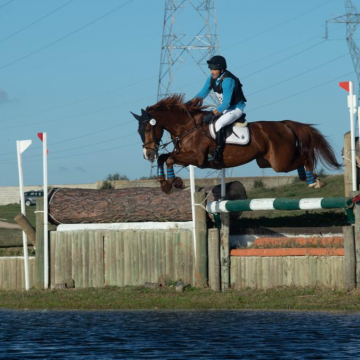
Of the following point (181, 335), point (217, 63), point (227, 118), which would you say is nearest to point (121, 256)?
point (227, 118)

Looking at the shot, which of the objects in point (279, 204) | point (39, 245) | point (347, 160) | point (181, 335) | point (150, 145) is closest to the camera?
point (181, 335)

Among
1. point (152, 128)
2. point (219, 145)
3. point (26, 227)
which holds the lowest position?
point (26, 227)

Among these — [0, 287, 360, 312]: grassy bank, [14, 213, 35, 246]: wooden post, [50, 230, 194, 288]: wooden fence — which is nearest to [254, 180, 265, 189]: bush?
[14, 213, 35, 246]: wooden post

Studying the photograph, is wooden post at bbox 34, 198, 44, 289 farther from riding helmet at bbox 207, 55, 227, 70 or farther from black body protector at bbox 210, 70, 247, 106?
riding helmet at bbox 207, 55, 227, 70

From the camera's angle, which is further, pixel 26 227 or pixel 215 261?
pixel 26 227

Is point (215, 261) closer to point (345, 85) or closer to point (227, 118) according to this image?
point (227, 118)

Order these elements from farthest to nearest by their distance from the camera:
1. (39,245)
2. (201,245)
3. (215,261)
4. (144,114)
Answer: (39,245)
(201,245)
(215,261)
(144,114)

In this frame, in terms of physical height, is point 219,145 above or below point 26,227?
above

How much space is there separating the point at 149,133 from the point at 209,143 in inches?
41.3

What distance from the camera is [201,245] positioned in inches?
682

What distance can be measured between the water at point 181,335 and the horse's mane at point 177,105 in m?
3.59

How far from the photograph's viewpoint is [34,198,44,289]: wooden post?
18.8 meters

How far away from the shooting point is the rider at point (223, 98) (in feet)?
48.7

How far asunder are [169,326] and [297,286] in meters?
4.31
